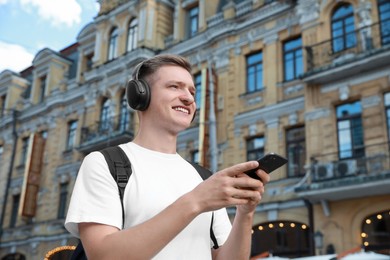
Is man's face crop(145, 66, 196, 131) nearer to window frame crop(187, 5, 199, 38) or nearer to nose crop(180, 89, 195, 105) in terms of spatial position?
nose crop(180, 89, 195, 105)

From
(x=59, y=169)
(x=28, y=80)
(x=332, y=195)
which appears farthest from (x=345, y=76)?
(x=28, y=80)

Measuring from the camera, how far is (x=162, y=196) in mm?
1810

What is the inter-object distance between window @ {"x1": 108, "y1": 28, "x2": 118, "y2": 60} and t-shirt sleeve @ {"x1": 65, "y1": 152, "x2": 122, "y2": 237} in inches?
786

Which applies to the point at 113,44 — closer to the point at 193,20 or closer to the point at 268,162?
the point at 193,20

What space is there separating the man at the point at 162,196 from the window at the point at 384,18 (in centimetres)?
1199

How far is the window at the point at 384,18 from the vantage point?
12.8 meters

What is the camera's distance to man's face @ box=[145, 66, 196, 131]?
6.61ft

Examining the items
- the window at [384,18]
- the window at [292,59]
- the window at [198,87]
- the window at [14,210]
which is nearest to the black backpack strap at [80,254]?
the window at [384,18]

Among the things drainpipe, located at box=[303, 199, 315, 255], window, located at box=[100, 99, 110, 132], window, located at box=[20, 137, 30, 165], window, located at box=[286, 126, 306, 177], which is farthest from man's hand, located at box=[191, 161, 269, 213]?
window, located at box=[20, 137, 30, 165]

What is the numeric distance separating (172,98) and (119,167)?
0.41 m

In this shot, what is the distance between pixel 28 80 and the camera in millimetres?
27516

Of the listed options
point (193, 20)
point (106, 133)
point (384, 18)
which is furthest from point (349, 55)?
point (106, 133)

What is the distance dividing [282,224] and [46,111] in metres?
14.9

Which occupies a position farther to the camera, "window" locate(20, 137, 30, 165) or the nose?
"window" locate(20, 137, 30, 165)
